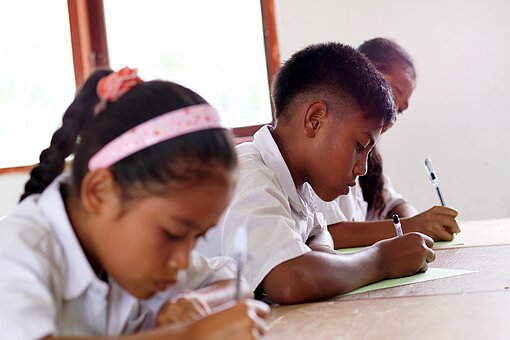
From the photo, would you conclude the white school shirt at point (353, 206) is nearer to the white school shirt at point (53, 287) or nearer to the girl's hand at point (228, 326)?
the white school shirt at point (53, 287)

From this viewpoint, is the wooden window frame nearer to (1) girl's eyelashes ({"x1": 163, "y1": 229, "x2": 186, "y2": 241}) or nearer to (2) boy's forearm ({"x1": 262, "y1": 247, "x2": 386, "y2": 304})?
(2) boy's forearm ({"x1": 262, "y1": 247, "x2": 386, "y2": 304})

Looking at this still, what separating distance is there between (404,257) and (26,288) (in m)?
0.79

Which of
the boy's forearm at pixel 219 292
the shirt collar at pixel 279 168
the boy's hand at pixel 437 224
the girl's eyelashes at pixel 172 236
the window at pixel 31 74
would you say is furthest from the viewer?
the window at pixel 31 74

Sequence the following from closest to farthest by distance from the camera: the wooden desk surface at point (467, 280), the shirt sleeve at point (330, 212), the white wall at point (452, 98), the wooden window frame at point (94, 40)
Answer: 1. the wooden desk surface at point (467, 280)
2. the shirt sleeve at point (330, 212)
3. the white wall at point (452, 98)
4. the wooden window frame at point (94, 40)

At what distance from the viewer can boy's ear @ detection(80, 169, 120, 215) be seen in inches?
32.8

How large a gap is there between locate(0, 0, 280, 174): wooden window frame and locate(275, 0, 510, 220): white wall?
344 mm

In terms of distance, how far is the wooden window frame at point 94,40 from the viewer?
358 cm

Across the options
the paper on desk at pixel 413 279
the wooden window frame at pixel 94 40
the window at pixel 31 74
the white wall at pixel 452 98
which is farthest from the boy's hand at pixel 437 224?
the window at pixel 31 74

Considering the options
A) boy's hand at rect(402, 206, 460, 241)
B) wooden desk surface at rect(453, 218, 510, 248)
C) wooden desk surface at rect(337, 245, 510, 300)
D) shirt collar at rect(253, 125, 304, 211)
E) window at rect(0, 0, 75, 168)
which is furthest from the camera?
window at rect(0, 0, 75, 168)

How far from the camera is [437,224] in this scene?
6.15 feet

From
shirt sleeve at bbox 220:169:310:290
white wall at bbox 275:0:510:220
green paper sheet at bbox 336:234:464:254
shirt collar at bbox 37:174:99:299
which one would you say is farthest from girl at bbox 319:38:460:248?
shirt collar at bbox 37:174:99:299

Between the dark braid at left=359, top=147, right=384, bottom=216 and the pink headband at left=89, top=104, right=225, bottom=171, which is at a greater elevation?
the pink headband at left=89, top=104, right=225, bottom=171

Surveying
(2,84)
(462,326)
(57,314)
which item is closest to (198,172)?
(57,314)

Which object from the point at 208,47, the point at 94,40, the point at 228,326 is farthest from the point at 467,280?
the point at 94,40
